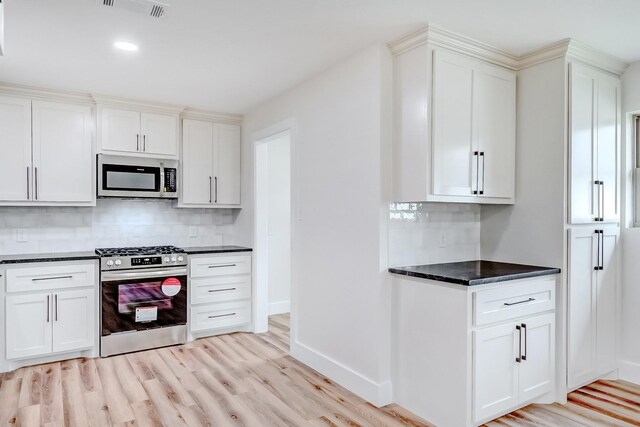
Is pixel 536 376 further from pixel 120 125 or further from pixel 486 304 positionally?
pixel 120 125

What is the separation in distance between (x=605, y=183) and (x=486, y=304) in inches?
58.4

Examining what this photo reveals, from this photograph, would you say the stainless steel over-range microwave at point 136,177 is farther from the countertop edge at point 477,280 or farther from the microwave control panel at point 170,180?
the countertop edge at point 477,280

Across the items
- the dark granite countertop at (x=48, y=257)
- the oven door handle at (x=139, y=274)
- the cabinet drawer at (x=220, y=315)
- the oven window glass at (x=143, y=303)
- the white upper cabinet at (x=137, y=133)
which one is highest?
the white upper cabinet at (x=137, y=133)

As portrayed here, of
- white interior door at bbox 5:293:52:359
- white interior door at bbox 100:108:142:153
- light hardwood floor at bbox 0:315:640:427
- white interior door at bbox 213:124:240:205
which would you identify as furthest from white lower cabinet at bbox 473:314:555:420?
white interior door at bbox 100:108:142:153

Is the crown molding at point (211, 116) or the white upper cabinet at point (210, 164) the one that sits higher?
the crown molding at point (211, 116)

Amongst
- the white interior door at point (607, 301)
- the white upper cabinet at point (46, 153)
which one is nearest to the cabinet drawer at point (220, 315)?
the white upper cabinet at point (46, 153)

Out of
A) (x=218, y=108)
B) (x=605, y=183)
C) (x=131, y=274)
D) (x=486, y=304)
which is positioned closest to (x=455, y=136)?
(x=486, y=304)

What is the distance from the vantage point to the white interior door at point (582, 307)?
2.89 meters

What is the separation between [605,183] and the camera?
310 cm

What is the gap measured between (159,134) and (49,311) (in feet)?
6.21

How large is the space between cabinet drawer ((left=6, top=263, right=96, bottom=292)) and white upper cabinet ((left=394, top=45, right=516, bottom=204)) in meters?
2.78

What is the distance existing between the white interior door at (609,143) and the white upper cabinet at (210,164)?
3420 mm

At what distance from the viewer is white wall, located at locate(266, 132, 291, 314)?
17.5ft

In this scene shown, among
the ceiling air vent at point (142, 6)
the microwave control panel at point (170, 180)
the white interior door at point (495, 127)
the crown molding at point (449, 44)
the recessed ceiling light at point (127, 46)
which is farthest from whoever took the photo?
the microwave control panel at point (170, 180)
